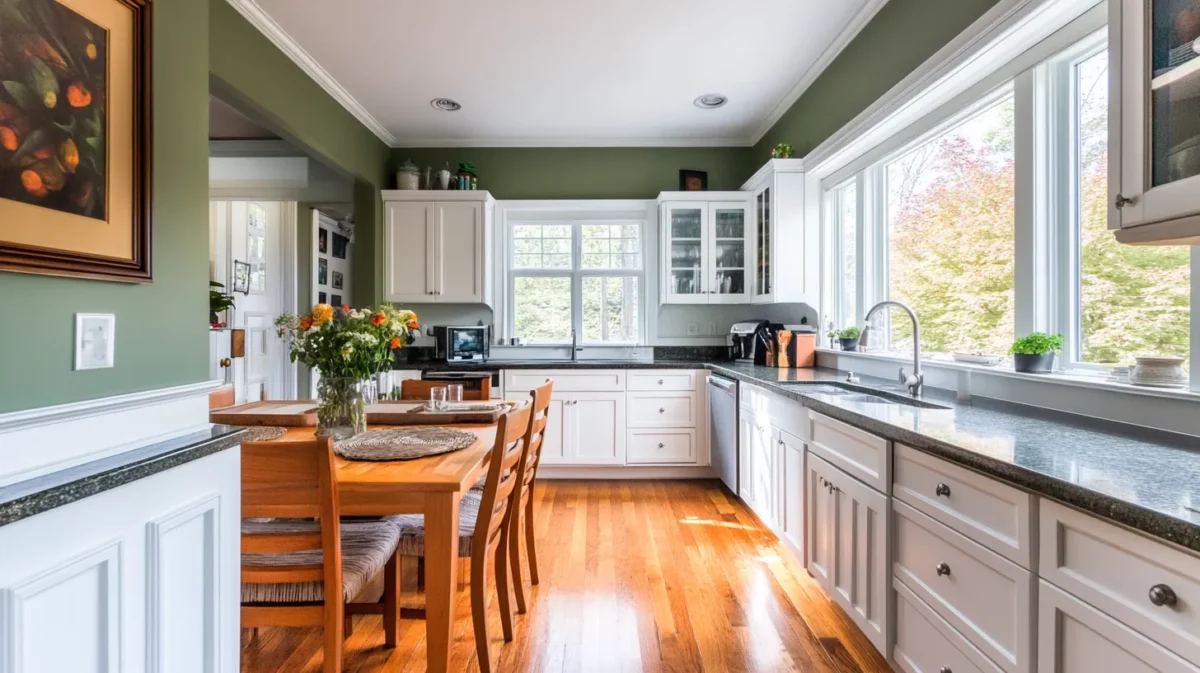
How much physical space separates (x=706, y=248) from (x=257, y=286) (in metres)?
3.58

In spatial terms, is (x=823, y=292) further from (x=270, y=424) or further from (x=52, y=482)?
(x=52, y=482)

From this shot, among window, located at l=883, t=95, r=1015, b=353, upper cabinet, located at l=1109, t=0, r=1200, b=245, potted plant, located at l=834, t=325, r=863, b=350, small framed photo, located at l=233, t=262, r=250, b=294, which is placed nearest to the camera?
upper cabinet, located at l=1109, t=0, r=1200, b=245

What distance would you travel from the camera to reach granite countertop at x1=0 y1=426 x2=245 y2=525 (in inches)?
31.2

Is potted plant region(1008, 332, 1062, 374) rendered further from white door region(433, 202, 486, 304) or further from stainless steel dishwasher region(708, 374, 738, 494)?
white door region(433, 202, 486, 304)

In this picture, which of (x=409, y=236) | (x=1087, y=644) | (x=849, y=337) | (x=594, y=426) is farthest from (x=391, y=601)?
(x=409, y=236)

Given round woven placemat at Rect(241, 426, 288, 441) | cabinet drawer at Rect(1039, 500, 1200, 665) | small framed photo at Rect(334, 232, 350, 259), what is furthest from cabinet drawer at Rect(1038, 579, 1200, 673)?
small framed photo at Rect(334, 232, 350, 259)

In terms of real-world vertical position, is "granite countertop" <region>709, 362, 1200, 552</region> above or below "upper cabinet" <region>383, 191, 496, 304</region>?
below

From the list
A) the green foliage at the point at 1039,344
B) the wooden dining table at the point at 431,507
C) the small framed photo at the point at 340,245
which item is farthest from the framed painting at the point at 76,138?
the small framed photo at the point at 340,245

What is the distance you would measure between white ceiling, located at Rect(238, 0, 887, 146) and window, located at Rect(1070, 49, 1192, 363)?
1.20 meters

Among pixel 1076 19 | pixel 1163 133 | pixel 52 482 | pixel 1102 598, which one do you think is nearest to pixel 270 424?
pixel 52 482

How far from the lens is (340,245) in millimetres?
5543

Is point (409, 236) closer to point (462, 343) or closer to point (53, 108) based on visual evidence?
point (462, 343)

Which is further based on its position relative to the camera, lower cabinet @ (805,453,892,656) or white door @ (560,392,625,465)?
white door @ (560,392,625,465)

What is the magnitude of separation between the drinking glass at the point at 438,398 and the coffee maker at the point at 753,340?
2.26m
